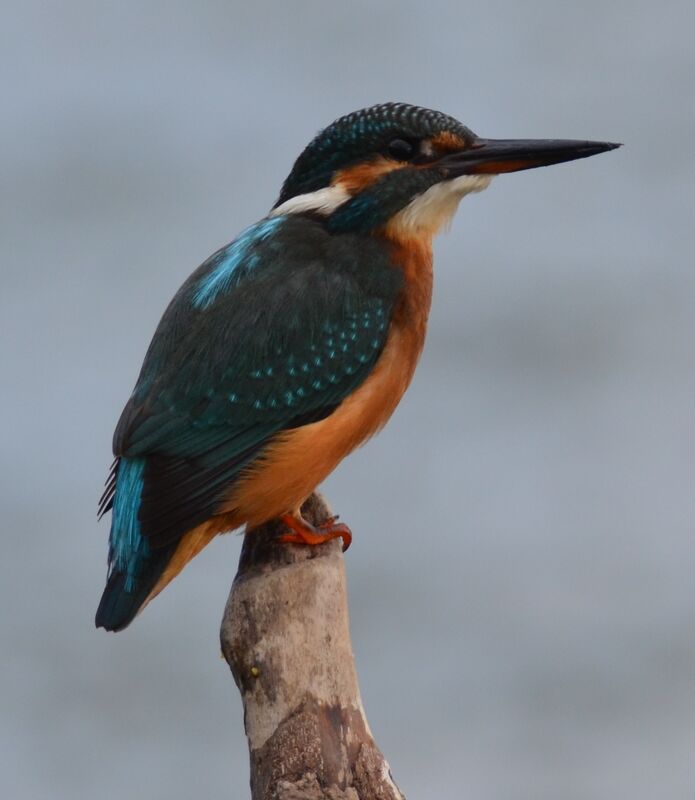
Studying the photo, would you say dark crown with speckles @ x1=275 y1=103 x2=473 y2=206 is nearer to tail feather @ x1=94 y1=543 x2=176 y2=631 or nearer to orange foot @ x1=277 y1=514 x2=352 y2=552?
orange foot @ x1=277 y1=514 x2=352 y2=552

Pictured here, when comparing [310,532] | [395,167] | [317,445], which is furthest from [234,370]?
[395,167]

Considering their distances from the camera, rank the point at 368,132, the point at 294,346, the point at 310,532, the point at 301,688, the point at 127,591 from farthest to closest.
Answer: the point at 368,132 → the point at 294,346 → the point at 310,532 → the point at 127,591 → the point at 301,688

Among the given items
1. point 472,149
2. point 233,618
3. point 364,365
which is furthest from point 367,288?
point 233,618

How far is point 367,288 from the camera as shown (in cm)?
375

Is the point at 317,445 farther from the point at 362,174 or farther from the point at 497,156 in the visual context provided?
the point at 497,156

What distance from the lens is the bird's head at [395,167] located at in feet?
12.2

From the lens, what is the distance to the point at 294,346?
3623 millimetres

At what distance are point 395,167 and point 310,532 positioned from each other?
94 cm

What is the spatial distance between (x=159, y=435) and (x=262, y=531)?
39cm

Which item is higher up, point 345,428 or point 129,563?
point 345,428

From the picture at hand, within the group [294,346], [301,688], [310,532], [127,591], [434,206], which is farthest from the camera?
[434,206]

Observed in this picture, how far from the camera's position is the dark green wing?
11.3 feet

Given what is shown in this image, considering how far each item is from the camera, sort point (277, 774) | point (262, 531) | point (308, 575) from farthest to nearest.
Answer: point (262, 531), point (308, 575), point (277, 774)

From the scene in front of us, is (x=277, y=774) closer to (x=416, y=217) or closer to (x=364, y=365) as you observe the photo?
(x=364, y=365)
